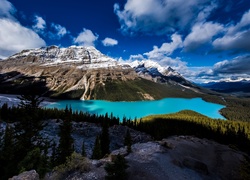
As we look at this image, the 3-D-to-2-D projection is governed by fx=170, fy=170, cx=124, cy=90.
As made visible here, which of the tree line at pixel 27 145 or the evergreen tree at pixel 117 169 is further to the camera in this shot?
the tree line at pixel 27 145

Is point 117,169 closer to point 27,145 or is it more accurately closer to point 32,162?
point 32,162

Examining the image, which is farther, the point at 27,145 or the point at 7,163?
the point at 27,145

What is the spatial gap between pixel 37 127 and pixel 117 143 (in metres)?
57.9

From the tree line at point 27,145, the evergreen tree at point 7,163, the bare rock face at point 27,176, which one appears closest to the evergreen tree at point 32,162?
the tree line at point 27,145

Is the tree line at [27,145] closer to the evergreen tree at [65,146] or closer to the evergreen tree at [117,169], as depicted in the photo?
the evergreen tree at [65,146]

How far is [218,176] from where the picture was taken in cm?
2991

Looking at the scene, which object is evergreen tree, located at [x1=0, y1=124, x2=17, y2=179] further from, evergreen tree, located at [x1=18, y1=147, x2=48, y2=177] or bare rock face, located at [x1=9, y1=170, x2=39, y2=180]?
bare rock face, located at [x1=9, y1=170, x2=39, y2=180]

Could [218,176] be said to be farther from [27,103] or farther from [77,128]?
[77,128]

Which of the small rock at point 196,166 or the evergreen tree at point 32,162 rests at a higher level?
the evergreen tree at point 32,162

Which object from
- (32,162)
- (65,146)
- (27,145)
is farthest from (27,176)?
(65,146)

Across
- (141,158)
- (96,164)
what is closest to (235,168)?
(141,158)

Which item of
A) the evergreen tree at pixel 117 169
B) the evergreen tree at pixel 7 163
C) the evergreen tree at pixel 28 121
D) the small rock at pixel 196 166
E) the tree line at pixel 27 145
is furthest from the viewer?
the small rock at pixel 196 166

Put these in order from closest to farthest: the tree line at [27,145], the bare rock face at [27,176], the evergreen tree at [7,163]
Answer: the bare rock face at [27,176] → the evergreen tree at [7,163] → the tree line at [27,145]

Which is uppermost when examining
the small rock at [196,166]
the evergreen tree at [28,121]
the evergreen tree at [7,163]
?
the evergreen tree at [28,121]
